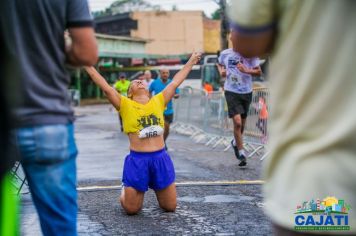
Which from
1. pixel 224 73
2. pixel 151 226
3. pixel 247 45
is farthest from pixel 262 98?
pixel 247 45

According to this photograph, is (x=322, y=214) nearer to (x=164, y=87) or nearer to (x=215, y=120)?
(x=164, y=87)

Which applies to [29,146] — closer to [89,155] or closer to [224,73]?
[224,73]

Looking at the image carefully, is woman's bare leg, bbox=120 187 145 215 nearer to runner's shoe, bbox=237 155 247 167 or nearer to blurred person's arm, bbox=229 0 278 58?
runner's shoe, bbox=237 155 247 167

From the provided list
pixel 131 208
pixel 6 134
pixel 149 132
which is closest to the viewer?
pixel 6 134

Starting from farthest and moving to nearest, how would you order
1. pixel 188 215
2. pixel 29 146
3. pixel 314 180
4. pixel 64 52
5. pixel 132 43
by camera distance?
pixel 132 43
pixel 188 215
pixel 64 52
pixel 29 146
pixel 314 180

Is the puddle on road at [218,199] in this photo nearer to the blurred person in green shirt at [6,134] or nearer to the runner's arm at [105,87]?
the runner's arm at [105,87]

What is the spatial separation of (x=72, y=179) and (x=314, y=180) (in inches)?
54.2

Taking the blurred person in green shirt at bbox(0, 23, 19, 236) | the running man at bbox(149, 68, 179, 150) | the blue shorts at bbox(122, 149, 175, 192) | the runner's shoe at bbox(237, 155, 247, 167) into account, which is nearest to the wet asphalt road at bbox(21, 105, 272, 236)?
the runner's shoe at bbox(237, 155, 247, 167)

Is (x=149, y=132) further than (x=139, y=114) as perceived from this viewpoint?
No

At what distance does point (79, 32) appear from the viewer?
296cm

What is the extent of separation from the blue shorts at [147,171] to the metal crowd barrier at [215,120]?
3967 mm

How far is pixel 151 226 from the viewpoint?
5.83 meters

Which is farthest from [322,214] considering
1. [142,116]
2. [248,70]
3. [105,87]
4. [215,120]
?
[215,120]

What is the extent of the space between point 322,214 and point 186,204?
4.82 metres
